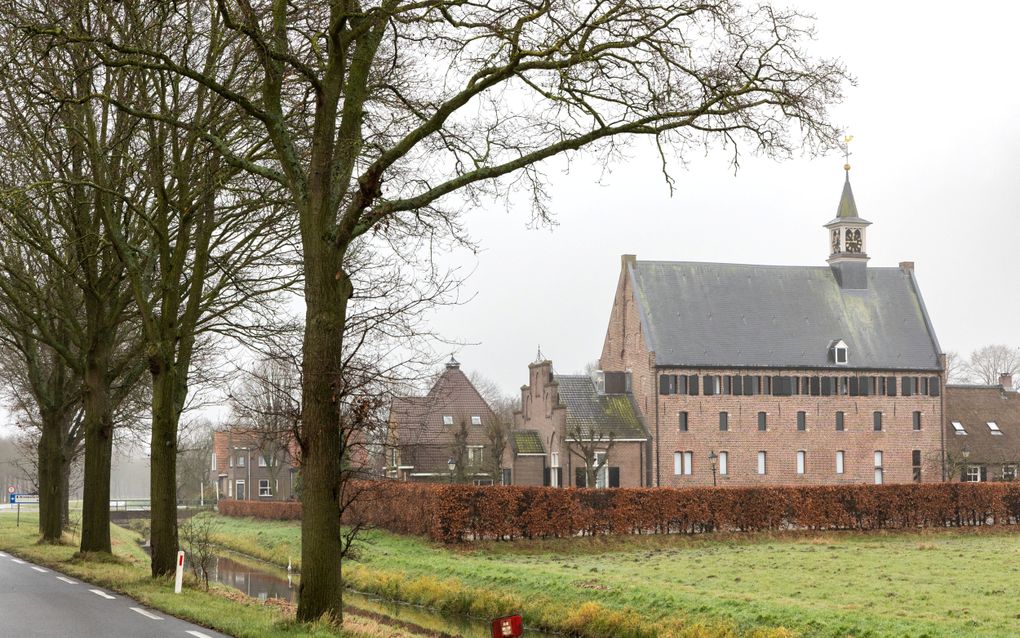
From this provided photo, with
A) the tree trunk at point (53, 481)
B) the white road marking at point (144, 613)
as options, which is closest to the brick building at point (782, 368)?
the tree trunk at point (53, 481)

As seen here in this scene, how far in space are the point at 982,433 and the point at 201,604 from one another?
208 feet

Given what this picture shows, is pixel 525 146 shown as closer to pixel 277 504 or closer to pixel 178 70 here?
pixel 178 70

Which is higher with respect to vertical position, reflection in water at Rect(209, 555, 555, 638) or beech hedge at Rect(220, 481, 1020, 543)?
beech hedge at Rect(220, 481, 1020, 543)

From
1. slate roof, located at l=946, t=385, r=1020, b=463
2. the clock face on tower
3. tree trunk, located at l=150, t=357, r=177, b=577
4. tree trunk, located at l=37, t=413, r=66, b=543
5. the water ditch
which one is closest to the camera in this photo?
tree trunk, located at l=150, t=357, r=177, b=577

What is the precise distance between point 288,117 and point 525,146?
6303 mm

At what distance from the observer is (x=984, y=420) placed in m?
70.6

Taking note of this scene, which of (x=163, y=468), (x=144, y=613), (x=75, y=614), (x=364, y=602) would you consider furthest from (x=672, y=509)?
(x=75, y=614)

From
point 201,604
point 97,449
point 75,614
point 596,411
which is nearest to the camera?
point 75,614

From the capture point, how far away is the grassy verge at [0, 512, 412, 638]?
12.7 m

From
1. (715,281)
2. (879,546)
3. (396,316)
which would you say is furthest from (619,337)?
(396,316)

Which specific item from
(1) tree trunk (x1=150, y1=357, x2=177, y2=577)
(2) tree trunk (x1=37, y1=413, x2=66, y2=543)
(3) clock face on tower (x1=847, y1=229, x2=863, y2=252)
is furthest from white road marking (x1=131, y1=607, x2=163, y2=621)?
(3) clock face on tower (x1=847, y1=229, x2=863, y2=252)

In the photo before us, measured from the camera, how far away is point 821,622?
18531 millimetres

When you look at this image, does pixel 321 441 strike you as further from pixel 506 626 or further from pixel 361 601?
pixel 361 601

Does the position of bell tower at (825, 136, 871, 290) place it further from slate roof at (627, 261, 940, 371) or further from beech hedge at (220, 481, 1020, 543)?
beech hedge at (220, 481, 1020, 543)
